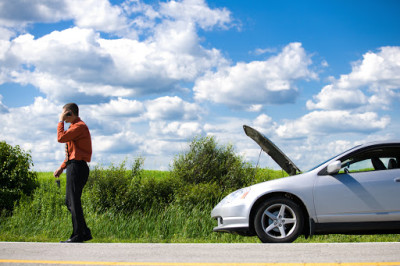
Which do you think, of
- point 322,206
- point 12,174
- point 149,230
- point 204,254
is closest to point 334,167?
point 322,206

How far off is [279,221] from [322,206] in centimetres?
74

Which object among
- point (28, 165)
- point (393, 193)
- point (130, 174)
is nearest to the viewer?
point (393, 193)

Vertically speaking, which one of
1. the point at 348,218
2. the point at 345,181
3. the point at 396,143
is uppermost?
the point at 396,143

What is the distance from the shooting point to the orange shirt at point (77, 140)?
746 centimetres

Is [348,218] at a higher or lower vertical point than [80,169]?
lower

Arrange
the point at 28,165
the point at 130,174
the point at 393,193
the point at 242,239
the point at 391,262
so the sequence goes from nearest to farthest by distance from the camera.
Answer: the point at 391,262 < the point at 393,193 < the point at 242,239 < the point at 130,174 < the point at 28,165

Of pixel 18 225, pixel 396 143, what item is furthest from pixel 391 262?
pixel 18 225

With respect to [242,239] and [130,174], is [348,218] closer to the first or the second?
[242,239]

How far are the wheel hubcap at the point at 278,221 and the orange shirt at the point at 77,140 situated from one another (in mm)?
3192

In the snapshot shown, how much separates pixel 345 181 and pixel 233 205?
1885mm

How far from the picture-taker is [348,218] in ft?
23.7

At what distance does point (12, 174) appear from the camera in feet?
58.7

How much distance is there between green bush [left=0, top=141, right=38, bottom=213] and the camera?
17766 mm

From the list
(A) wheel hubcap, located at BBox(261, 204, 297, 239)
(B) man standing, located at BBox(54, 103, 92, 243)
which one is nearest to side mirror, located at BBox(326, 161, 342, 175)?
(A) wheel hubcap, located at BBox(261, 204, 297, 239)
